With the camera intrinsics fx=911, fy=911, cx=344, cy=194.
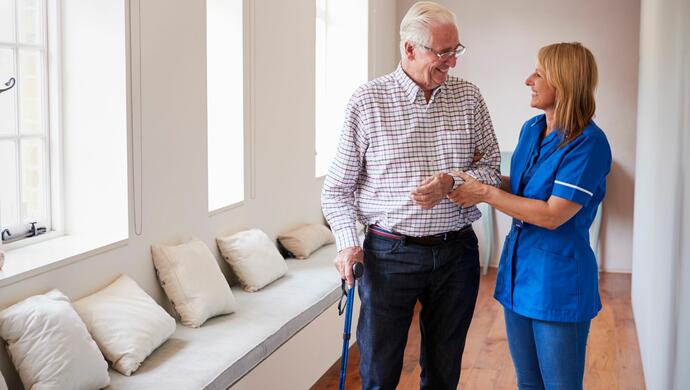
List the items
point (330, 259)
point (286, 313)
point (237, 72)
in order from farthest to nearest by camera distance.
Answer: point (330, 259) < point (237, 72) < point (286, 313)

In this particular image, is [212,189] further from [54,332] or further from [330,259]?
[54,332]

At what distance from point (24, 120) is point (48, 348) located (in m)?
1.02

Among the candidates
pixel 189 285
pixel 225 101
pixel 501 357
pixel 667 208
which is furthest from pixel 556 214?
pixel 501 357

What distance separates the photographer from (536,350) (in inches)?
108

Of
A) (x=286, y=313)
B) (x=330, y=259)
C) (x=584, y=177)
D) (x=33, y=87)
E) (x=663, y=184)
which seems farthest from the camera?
(x=330, y=259)

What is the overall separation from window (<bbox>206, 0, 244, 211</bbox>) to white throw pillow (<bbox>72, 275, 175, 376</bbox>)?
1.15m

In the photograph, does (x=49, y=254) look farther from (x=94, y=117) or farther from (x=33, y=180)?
(x=94, y=117)

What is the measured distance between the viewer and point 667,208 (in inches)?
136

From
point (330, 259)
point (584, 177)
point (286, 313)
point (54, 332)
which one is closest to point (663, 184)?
point (584, 177)

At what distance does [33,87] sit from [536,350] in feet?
6.74

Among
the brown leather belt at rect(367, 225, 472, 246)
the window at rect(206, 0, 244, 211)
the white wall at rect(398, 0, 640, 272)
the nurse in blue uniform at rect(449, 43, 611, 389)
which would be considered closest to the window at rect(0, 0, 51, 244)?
the window at rect(206, 0, 244, 211)

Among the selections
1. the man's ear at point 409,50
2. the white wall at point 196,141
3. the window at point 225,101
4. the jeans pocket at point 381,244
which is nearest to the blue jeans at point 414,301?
the jeans pocket at point 381,244

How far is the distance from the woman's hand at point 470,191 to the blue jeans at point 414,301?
0.58 ft

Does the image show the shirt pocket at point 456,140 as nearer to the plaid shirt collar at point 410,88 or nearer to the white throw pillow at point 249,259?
A: the plaid shirt collar at point 410,88
